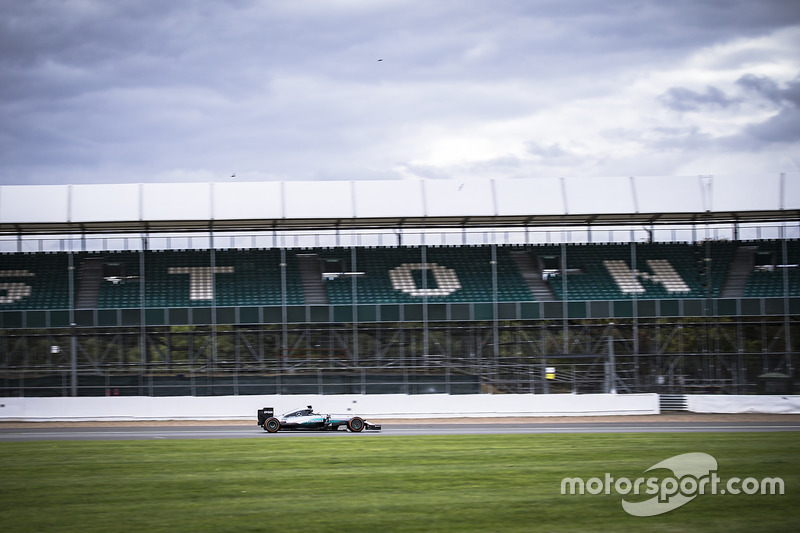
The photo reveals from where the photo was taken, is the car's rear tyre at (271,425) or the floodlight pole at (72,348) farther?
the floodlight pole at (72,348)

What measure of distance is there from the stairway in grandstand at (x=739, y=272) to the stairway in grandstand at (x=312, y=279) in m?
19.3

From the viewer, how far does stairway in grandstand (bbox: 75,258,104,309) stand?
112 feet

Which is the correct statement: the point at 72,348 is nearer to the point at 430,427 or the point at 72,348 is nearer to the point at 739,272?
the point at 430,427

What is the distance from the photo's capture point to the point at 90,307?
33969 mm

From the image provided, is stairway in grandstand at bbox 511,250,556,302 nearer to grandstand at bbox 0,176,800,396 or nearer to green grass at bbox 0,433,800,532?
grandstand at bbox 0,176,800,396

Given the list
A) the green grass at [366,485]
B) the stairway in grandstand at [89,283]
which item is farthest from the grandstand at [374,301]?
the green grass at [366,485]

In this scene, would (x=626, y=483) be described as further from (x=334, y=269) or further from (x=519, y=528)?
(x=334, y=269)

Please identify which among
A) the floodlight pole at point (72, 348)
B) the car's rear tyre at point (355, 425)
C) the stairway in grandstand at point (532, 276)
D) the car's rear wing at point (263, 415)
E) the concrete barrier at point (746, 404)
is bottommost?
the concrete barrier at point (746, 404)

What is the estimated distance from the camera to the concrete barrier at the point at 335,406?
101ft

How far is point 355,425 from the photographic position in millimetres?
25609

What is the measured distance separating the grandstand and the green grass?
11.5 m

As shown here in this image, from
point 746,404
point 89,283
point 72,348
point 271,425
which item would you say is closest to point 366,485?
point 271,425

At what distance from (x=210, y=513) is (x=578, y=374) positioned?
80.3ft

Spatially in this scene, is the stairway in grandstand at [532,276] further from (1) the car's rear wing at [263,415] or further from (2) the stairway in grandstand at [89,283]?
(2) the stairway in grandstand at [89,283]
